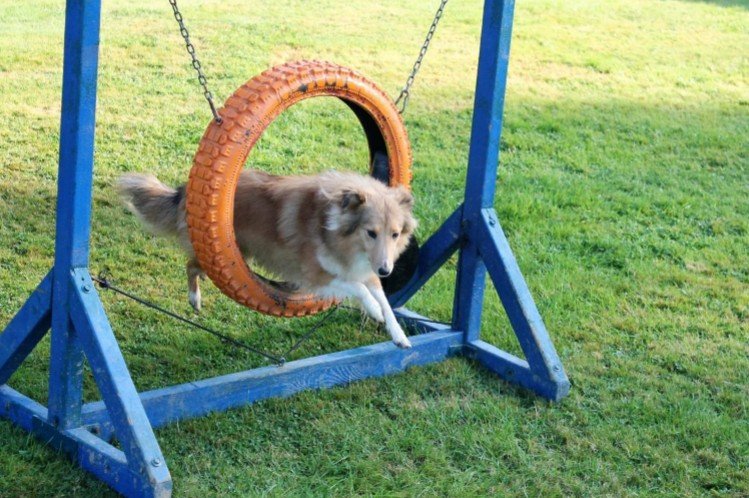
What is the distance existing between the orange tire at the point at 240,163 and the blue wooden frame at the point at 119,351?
1.25 feet

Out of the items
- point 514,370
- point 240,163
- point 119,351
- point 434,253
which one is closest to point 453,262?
point 434,253

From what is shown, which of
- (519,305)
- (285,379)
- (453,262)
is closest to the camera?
(285,379)

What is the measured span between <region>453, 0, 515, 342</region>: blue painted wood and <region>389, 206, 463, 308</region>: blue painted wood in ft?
0.18

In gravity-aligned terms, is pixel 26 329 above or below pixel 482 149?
below

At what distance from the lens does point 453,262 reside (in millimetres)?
6859

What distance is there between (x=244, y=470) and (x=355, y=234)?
Result: 1216mm

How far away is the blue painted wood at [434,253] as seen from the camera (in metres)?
5.38

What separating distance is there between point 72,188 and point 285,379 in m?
1.43

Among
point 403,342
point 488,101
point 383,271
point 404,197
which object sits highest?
point 488,101

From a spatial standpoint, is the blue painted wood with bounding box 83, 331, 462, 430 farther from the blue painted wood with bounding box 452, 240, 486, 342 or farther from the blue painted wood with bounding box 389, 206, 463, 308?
the blue painted wood with bounding box 389, 206, 463, 308

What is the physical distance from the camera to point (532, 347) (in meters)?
5.10

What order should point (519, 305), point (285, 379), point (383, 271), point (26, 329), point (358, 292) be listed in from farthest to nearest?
1. point (519, 305)
2. point (358, 292)
3. point (285, 379)
4. point (383, 271)
5. point (26, 329)

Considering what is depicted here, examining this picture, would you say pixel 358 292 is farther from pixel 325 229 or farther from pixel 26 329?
pixel 26 329

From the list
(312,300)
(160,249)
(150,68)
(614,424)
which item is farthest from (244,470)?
(150,68)
